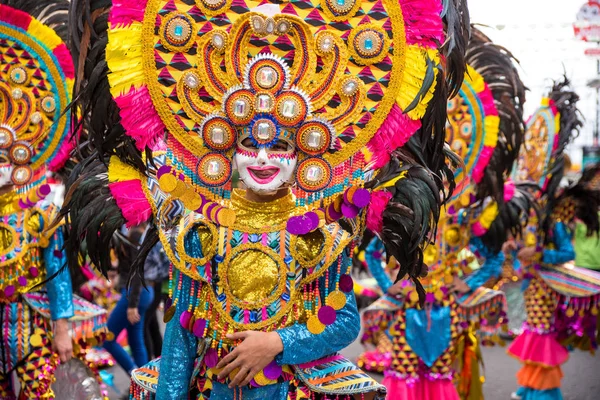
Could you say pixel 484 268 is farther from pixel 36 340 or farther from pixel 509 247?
Answer: pixel 36 340

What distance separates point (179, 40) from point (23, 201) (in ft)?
6.27

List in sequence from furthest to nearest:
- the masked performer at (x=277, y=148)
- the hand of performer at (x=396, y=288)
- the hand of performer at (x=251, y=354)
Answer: the hand of performer at (x=396, y=288) → the masked performer at (x=277, y=148) → the hand of performer at (x=251, y=354)

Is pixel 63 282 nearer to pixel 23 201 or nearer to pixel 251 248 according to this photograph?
pixel 23 201

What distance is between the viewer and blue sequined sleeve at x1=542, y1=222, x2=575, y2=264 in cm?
600

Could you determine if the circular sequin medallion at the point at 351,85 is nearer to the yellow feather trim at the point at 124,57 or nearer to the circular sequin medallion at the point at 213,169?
the circular sequin medallion at the point at 213,169

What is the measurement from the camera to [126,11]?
2576 millimetres

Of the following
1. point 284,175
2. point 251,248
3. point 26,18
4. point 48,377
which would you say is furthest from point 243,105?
point 48,377

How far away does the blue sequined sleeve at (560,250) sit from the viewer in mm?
6000

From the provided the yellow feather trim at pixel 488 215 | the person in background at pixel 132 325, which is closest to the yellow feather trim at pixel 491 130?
the yellow feather trim at pixel 488 215

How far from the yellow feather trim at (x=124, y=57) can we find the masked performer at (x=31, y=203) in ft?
4.95

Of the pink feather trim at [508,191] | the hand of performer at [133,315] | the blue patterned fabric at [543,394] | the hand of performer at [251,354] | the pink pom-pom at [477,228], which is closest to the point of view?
the hand of performer at [251,354]

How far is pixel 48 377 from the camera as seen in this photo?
402 cm

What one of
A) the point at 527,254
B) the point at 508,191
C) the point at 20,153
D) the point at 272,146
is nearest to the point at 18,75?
the point at 20,153

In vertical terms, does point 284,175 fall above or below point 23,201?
above
